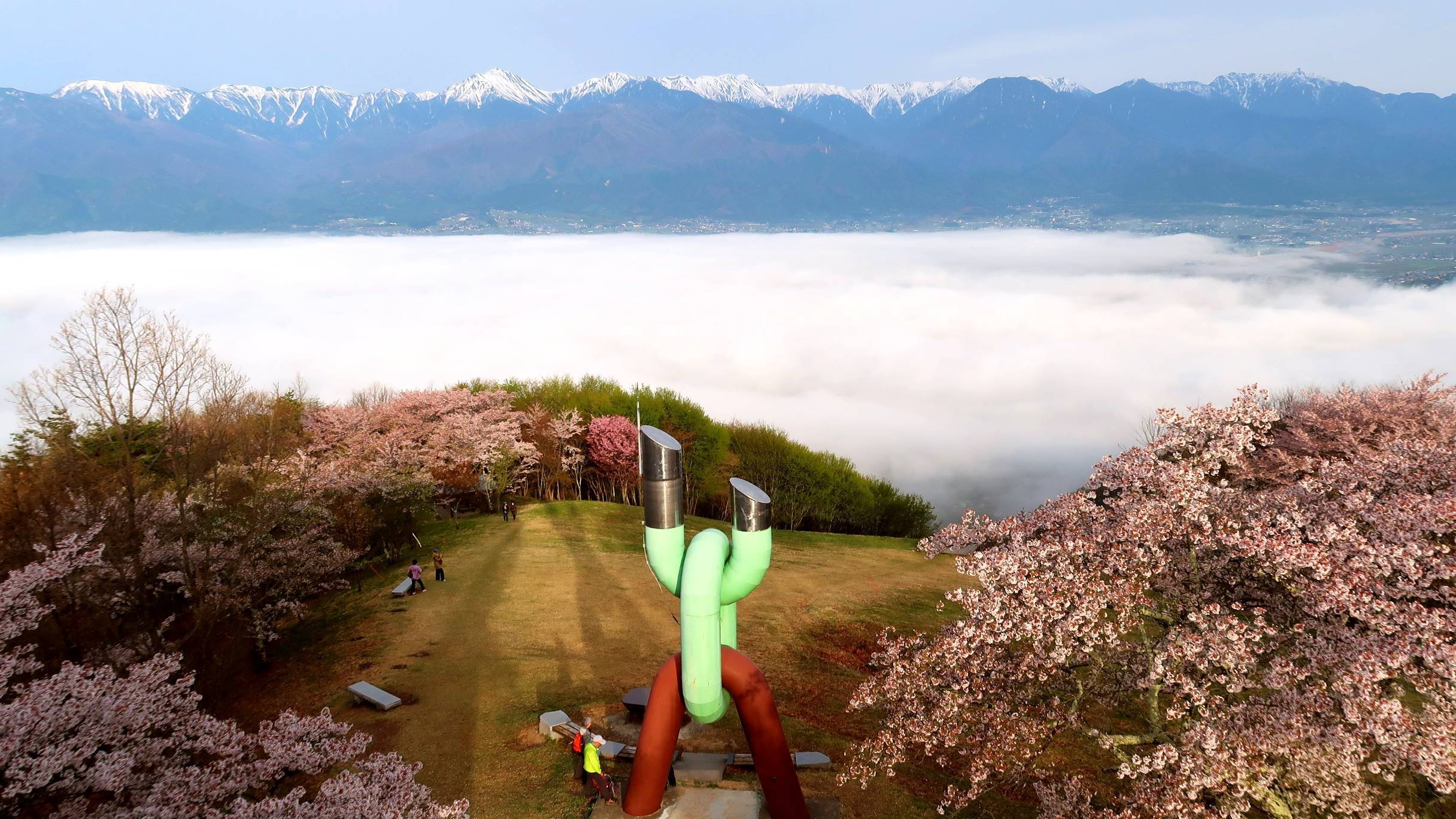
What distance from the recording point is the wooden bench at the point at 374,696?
17.6m

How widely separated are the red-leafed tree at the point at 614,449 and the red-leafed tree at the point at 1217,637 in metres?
38.8

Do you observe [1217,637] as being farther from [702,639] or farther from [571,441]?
[571,441]

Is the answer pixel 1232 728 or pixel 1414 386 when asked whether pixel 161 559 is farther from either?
pixel 1414 386

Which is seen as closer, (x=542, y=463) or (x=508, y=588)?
(x=508, y=588)

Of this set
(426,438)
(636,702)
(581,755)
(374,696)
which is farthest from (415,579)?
(426,438)

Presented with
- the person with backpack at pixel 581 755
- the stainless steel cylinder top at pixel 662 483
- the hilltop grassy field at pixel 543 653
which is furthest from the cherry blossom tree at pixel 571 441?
the stainless steel cylinder top at pixel 662 483

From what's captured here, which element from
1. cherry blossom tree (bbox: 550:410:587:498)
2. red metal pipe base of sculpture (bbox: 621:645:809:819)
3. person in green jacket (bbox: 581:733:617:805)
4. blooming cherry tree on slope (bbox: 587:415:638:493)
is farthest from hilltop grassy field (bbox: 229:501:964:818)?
blooming cherry tree on slope (bbox: 587:415:638:493)

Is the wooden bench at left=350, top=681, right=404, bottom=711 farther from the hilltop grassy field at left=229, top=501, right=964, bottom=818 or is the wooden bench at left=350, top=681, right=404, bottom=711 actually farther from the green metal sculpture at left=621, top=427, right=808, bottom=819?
the green metal sculpture at left=621, top=427, right=808, bottom=819

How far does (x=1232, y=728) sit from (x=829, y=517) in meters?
46.7

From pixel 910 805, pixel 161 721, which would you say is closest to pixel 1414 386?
pixel 910 805

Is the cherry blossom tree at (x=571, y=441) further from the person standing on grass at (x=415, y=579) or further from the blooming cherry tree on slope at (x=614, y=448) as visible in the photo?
the person standing on grass at (x=415, y=579)

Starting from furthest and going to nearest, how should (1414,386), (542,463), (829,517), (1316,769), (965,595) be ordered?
(829,517) < (542,463) < (1414,386) < (965,595) < (1316,769)

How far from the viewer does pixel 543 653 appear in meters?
21.4

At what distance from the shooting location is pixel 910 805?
14.7 meters
